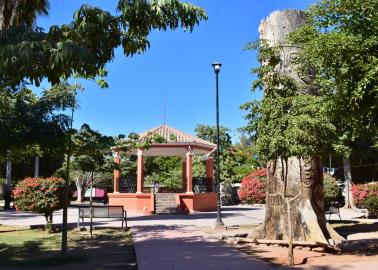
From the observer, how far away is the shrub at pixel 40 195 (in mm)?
15742

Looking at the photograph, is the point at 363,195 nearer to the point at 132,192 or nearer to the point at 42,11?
the point at 42,11

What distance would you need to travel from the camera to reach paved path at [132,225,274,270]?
8.77 metres

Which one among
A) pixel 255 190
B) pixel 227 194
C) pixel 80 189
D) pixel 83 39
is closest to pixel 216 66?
pixel 255 190

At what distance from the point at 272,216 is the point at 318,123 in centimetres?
451

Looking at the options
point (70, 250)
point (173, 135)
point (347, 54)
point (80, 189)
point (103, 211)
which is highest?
point (173, 135)

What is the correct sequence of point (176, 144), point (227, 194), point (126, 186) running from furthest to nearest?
point (227, 194) < point (126, 186) < point (176, 144)

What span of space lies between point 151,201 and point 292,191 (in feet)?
52.1

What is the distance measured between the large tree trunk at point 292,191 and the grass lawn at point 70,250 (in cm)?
377

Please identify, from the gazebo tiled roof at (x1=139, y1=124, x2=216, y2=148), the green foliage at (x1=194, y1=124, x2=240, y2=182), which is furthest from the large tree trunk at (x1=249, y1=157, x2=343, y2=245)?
the green foliage at (x1=194, y1=124, x2=240, y2=182)

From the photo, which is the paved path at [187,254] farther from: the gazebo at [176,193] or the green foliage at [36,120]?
the gazebo at [176,193]

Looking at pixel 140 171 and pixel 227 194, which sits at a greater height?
pixel 140 171

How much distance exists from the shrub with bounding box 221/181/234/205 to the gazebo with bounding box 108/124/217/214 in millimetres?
6697

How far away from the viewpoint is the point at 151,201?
91.8ft

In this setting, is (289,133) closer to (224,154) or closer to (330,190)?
(330,190)
